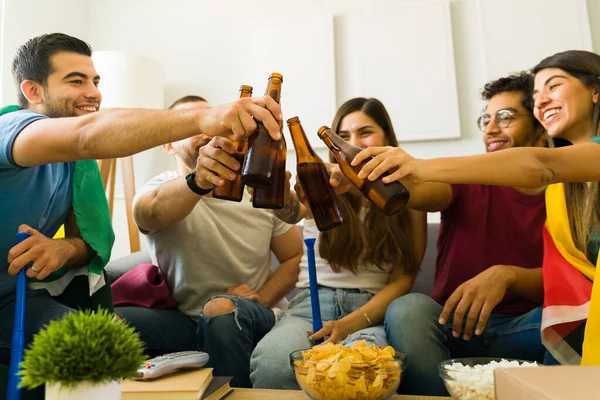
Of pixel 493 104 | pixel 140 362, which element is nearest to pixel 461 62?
pixel 493 104

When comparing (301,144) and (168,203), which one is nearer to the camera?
(301,144)

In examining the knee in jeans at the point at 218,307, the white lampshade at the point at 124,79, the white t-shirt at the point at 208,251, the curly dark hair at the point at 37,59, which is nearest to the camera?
the knee in jeans at the point at 218,307

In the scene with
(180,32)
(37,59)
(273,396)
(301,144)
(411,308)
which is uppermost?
(180,32)

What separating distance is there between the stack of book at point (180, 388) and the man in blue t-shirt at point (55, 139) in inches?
11.8

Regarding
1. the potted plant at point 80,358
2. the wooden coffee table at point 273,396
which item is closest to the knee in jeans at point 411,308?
the wooden coffee table at point 273,396

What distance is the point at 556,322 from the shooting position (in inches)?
42.5

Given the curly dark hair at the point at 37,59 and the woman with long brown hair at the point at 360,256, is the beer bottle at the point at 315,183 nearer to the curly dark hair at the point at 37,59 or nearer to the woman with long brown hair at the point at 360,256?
the woman with long brown hair at the point at 360,256

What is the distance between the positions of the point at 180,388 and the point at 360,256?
0.77 meters

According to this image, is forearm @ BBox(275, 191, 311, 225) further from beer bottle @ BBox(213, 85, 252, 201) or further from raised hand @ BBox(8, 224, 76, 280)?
raised hand @ BBox(8, 224, 76, 280)

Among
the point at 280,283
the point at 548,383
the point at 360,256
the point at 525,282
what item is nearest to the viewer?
the point at 548,383

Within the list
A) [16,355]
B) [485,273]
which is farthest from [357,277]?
[16,355]

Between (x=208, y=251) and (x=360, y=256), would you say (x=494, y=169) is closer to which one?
(x=360, y=256)

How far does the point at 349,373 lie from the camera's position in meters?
0.74

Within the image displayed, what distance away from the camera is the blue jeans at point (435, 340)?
112 cm
